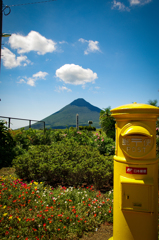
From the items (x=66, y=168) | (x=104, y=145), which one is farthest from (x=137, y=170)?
(x=104, y=145)

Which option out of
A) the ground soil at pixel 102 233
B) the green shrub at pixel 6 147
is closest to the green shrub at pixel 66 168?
the ground soil at pixel 102 233

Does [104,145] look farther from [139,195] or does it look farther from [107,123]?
[139,195]

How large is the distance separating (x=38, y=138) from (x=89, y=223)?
605 centimetres

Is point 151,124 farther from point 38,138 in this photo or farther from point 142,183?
point 38,138

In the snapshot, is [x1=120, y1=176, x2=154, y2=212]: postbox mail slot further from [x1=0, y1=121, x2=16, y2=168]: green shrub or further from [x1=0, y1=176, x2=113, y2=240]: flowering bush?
[x1=0, y1=121, x2=16, y2=168]: green shrub

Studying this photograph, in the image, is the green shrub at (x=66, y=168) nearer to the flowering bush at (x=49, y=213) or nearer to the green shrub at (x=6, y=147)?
the flowering bush at (x=49, y=213)

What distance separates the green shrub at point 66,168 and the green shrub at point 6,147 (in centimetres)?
189

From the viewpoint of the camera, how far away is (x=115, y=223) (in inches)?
78.3

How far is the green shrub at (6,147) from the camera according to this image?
248 inches

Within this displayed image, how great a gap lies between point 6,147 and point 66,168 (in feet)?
12.8

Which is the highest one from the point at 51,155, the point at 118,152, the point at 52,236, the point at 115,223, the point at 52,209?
the point at 118,152

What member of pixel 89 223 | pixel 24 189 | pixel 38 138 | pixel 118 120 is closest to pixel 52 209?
pixel 89 223

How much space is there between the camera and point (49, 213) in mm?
2709

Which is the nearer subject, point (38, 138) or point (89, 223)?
point (89, 223)
